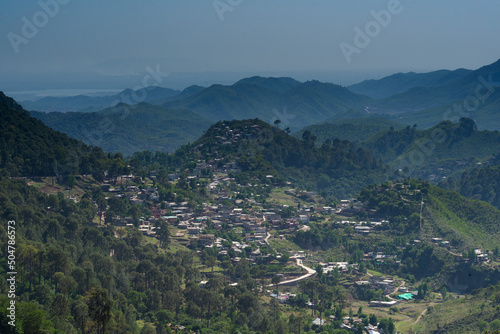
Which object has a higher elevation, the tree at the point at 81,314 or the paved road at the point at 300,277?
the tree at the point at 81,314

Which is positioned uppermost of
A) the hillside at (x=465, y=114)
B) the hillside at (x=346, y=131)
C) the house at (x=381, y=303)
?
the hillside at (x=465, y=114)

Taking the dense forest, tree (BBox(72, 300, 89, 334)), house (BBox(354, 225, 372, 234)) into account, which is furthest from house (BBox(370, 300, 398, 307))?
the dense forest

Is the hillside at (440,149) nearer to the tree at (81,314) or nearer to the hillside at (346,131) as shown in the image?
the hillside at (346,131)

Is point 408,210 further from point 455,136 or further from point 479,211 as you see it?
point 455,136

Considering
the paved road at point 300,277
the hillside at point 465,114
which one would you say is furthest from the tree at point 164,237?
the hillside at point 465,114

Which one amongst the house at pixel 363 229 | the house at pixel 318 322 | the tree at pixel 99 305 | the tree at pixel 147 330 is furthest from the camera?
the house at pixel 363 229

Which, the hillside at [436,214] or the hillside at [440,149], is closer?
the hillside at [436,214]
